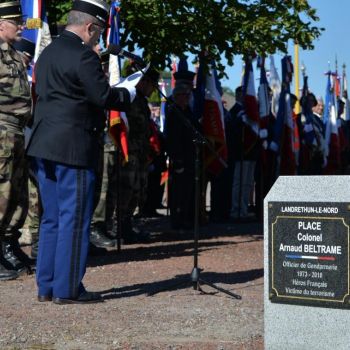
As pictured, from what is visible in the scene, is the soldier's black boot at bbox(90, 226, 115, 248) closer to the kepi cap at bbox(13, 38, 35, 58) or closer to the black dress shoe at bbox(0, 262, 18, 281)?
the kepi cap at bbox(13, 38, 35, 58)

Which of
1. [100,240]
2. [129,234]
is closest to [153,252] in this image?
[100,240]

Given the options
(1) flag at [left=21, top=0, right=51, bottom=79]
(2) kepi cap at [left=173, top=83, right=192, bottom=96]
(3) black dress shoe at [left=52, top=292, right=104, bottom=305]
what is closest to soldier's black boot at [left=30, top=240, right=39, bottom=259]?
(1) flag at [left=21, top=0, right=51, bottom=79]

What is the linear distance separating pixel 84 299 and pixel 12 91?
210 centimetres

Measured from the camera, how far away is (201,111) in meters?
14.9

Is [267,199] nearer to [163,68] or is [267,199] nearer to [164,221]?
[163,68]

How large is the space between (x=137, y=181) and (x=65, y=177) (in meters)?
4.64

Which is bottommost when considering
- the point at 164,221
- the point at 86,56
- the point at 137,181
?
the point at 164,221

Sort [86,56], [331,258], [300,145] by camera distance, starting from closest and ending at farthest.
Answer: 1. [331,258]
2. [86,56]
3. [300,145]

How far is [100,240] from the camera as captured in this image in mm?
11031

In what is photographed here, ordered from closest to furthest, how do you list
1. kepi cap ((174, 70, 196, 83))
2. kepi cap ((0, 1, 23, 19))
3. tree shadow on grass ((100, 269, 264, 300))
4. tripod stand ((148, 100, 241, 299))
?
tripod stand ((148, 100, 241, 299)) → tree shadow on grass ((100, 269, 264, 300)) → kepi cap ((0, 1, 23, 19)) → kepi cap ((174, 70, 196, 83))

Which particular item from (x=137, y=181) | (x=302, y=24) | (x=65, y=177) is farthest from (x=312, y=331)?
(x=302, y=24)

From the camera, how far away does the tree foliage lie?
1128cm

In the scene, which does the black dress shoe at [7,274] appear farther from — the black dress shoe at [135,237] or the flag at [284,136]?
the flag at [284,136]

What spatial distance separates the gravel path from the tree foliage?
8.63ft
